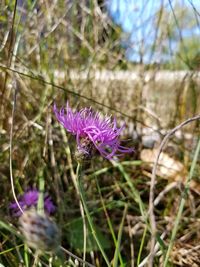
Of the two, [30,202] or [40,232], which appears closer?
[40,232]

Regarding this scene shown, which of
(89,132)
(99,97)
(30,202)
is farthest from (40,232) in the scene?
(99,97)

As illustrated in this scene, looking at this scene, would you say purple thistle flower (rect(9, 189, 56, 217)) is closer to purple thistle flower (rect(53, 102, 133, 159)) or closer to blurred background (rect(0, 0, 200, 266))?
blurred background (rect(0, 0, 200, 266))

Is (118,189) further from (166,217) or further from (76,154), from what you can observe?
(76,154)

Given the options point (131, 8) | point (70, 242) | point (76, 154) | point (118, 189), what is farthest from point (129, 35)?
point (76, 154)

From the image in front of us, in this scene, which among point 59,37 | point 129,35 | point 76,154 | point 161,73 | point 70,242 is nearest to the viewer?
point 76,154

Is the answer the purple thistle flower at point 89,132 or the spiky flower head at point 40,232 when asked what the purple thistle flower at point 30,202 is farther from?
the spiky flower head at point 40,232

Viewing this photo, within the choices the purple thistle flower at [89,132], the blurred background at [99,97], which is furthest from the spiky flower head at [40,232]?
the blurred background at [99,97]

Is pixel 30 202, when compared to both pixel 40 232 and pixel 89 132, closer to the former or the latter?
pixel 89 132

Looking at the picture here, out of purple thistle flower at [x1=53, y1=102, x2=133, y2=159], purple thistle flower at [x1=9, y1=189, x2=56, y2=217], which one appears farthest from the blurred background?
purple thistle flower at [x1=53, y1=102, x2=133, y2=159]
